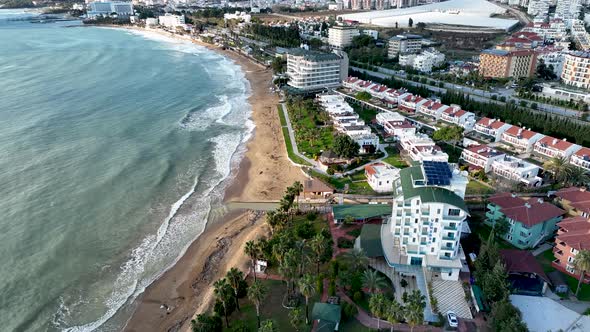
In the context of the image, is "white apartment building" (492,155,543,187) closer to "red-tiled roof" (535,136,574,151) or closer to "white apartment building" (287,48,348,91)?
"red-tiled roof" (535,136,574,151)

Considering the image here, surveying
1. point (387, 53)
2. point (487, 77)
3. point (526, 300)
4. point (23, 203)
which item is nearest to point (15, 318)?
point (23, 203)

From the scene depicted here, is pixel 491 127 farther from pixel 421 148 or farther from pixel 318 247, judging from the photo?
pixel 318 247

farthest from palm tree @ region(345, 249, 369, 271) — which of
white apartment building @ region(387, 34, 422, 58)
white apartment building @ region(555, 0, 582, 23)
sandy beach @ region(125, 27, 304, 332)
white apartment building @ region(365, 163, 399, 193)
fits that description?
white apartment building @ region(555, 0, 582, 23)

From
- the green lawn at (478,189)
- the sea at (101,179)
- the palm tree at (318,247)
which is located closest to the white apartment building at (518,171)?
the green lawn at (478,189)

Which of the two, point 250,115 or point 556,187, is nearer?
point 556,187

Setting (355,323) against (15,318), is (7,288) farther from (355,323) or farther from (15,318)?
(355,323)

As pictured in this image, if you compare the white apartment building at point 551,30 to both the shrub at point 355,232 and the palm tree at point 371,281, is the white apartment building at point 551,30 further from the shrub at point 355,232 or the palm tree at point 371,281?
the palm tree at point 371,281

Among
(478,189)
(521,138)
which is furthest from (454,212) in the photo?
(521,138)
